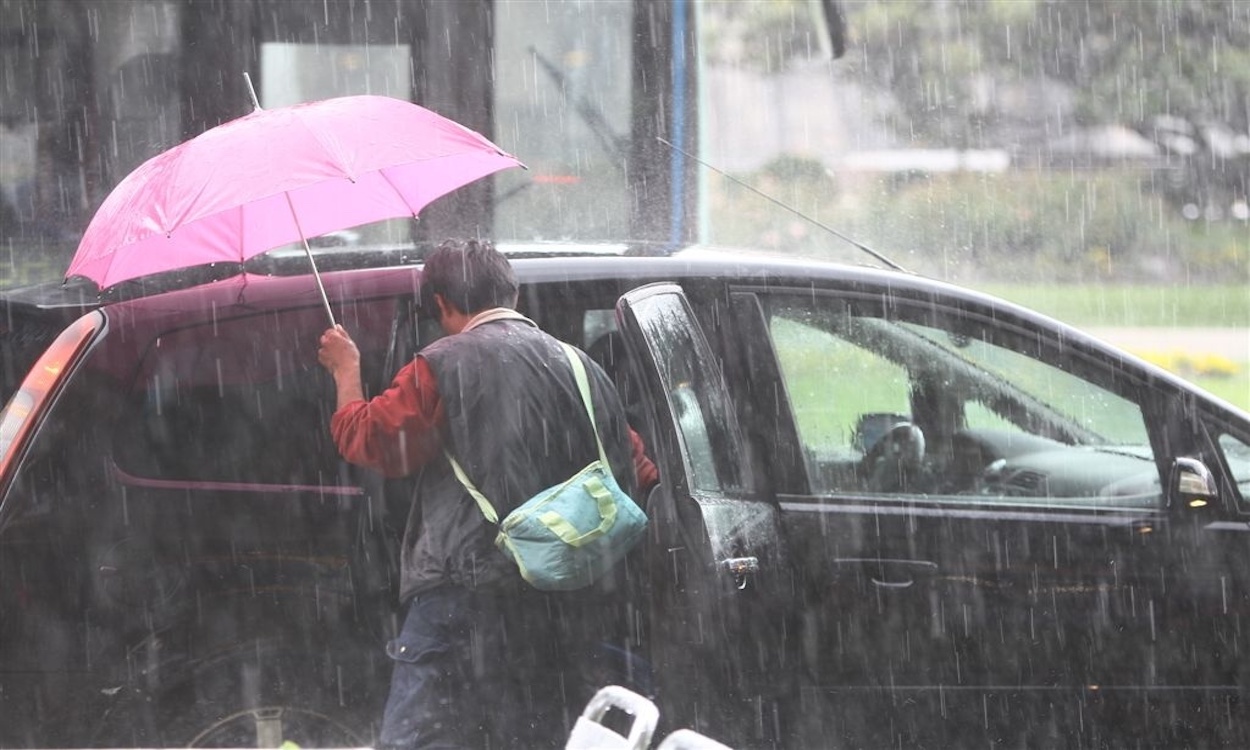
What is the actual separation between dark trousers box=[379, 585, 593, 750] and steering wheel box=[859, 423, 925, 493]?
970mm

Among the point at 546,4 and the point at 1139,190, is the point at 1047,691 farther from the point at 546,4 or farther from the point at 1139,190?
the point at 1139,190

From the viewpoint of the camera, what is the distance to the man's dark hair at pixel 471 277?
310cm

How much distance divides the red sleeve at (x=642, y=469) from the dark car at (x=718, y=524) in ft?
0.39

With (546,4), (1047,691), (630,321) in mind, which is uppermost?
(546,4)

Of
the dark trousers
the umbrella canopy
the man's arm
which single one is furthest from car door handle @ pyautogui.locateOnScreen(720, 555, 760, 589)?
the umbrella canopy

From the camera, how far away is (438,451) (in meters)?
3.04

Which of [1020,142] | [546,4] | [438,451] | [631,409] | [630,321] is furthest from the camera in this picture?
[1020,142]

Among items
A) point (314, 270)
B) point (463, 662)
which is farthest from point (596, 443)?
point (314, 270)

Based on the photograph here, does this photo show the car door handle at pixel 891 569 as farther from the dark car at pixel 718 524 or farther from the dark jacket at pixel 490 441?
the dark jacket at pixel 490 441

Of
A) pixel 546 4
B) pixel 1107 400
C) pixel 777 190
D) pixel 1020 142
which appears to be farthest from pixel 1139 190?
pixel 1107 400

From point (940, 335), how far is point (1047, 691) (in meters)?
0.96

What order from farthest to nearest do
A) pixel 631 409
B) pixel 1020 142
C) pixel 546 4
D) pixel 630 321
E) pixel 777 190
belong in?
pixel 1020 142
pixel 777 190
pixel 546 4
pixel 631 409
pixel 630 321

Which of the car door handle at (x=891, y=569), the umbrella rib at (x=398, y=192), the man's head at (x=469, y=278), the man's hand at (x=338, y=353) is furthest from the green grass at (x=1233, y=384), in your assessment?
the man's hand at (x=338, y=353)

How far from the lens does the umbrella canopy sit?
10.2 ft
